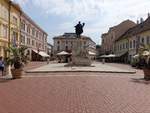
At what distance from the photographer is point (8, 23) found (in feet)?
138

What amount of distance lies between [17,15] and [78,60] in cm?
2001

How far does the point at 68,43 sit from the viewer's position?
111 m

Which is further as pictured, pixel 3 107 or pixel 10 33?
pixel 10 33

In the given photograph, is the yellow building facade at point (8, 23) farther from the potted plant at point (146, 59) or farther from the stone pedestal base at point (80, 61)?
the potted plant at point (146, 59)

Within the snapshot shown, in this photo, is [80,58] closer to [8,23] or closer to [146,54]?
[8,23]

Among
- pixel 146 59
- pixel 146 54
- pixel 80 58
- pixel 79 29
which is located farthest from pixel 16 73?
pixel 79 29

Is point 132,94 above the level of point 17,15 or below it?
below

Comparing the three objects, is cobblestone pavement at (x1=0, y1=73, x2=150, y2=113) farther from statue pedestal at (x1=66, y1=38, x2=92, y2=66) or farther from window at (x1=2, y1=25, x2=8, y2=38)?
window at (x1=2, y1=25, x2=8, y2=38)

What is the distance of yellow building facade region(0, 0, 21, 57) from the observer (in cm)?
3875

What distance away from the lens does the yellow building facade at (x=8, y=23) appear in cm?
3875

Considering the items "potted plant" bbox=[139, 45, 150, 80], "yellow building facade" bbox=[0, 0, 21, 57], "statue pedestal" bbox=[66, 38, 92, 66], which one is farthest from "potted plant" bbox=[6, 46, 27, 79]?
"yellow building facade" bbox=[0, 0, 21, 57]

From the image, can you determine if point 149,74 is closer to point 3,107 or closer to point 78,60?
point 3,107

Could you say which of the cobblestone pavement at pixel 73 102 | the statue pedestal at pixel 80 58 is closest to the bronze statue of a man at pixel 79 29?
the statue pedestal at pixel 80 58

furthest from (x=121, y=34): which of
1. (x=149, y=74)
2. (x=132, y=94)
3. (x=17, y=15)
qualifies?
(x=132, y=94)
